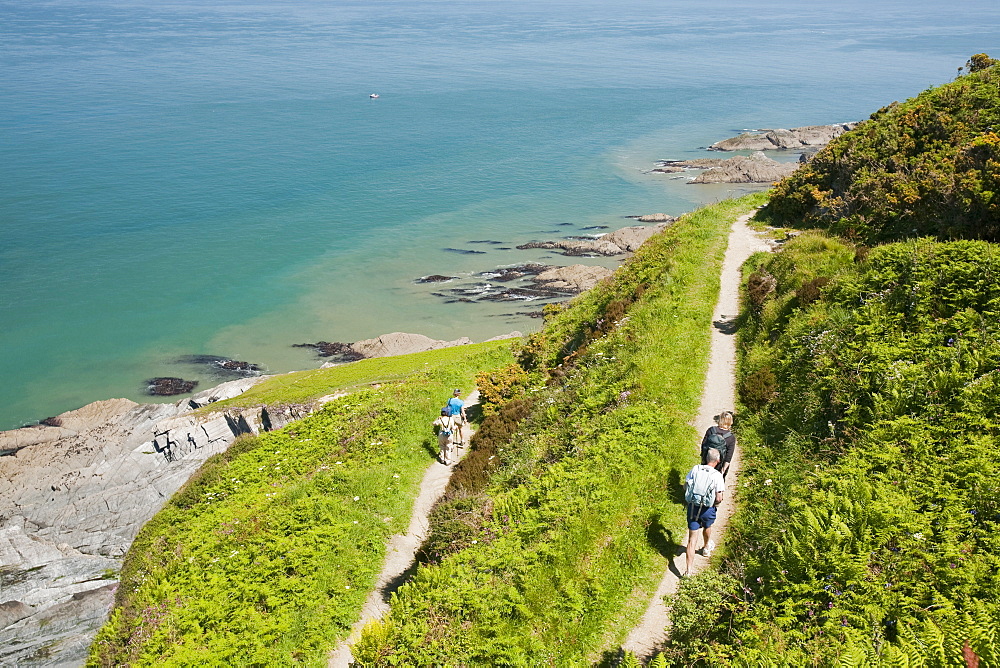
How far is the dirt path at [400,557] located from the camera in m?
15.2

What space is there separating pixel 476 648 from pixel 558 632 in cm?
148

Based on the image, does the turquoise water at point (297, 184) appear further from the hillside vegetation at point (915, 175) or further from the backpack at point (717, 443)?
the backpack at point (717, 443)

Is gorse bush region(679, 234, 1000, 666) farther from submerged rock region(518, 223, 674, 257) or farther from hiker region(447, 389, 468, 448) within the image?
submerged rock region(518, 223, 674, 257)

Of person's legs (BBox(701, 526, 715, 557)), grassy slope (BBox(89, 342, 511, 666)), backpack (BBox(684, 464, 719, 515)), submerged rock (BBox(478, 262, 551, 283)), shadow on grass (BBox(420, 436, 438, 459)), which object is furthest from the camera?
submerged rock (BBox(478, 262, 551, 283))

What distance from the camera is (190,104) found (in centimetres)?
13425

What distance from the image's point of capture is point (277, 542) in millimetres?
18188

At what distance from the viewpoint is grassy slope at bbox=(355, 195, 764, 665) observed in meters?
12.0

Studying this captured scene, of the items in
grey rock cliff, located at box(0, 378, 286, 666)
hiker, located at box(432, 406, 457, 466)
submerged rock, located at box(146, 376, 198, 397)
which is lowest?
submerged rock, located at box(146, 376, 198, 397)

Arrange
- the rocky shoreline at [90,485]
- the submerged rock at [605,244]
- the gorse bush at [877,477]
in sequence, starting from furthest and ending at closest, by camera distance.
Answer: the submerged rock at [605,244]
the rocky shoreline at [90,485]
the gorse bush at [877,477]

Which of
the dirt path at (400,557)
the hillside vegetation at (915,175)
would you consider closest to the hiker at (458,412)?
the dirt path at (400,557)

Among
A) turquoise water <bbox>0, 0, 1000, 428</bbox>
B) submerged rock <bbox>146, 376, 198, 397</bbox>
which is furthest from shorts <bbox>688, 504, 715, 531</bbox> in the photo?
submerged rock <bbox>146, 376, 198, 397</bbox>

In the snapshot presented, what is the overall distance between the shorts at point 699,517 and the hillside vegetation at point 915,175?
548 inches

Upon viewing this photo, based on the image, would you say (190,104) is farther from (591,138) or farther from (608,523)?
(608,523)

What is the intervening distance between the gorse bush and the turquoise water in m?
41.2
